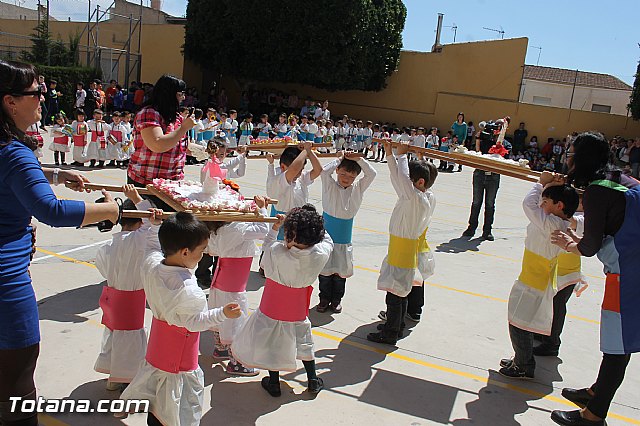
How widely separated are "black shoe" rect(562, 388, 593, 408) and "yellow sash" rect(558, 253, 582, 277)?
1.16 meters

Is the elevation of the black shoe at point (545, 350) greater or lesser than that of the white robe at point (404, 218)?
lesser

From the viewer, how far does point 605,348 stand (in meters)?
3.81

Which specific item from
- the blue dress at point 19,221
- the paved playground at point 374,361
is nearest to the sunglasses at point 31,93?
the blue dress at point 19,221

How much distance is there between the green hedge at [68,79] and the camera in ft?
72.3

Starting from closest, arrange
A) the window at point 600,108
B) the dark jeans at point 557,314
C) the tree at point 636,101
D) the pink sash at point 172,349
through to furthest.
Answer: the pink sash at point 172,349 < the dark jeans at point 557,314 < the tree at point 636,101 < the window at point 600,108

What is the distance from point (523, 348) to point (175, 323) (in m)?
3.00

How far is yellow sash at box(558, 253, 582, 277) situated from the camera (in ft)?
17.0

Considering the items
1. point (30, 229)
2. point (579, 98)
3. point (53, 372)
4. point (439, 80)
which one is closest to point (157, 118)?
point (30, 229)

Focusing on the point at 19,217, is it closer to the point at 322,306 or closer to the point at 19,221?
the point at 19,221

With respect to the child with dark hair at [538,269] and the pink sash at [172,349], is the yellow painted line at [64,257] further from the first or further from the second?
the child with dark hair at [538,269]

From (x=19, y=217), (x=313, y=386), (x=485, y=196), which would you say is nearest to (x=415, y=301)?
(x=313, y=386)

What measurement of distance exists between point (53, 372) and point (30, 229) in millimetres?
1734

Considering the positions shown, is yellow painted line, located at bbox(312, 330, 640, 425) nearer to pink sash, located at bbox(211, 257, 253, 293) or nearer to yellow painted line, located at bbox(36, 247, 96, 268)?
pink sash, located at bbox(211, 257, 253, 293)

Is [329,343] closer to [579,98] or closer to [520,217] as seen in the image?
[520,217]
